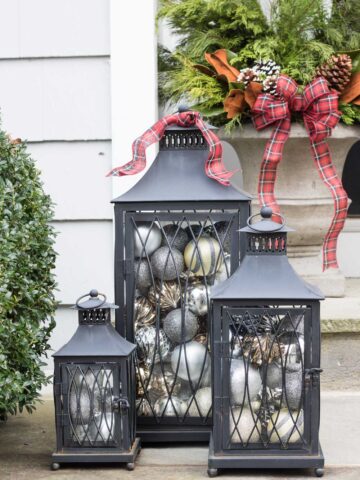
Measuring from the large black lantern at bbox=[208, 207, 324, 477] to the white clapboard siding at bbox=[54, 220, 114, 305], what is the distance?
55.1 inches

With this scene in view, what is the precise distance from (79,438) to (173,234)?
0.80 metres

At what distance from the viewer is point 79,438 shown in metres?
3.28

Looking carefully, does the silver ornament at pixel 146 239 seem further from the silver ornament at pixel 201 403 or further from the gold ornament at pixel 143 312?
the silver ornament at pixel 201 403

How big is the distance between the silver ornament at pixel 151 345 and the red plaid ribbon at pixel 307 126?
1096 millimetres

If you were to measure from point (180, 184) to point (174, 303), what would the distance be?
0.43m

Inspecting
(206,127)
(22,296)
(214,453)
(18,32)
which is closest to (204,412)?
(214,453)

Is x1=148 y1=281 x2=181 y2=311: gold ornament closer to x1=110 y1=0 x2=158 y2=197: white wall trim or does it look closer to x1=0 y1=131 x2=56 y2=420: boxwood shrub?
x1=0 y1=131 x2=56 y2=420: boxwood shrub

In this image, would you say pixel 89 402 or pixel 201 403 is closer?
pixel 89 402

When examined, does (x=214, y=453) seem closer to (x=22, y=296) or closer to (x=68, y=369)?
(x=68, y=369)

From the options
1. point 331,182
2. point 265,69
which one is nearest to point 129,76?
point 265,69

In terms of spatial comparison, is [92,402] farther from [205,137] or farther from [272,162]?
[272,162]

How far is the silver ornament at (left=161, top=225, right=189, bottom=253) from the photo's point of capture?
11.4 ft

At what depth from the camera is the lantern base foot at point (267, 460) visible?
3.15m

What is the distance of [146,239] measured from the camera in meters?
3.48
